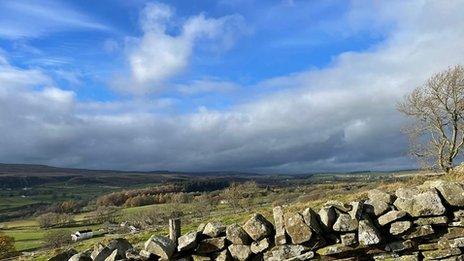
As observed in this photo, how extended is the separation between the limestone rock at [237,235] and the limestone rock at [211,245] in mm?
177

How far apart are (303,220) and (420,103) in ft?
100

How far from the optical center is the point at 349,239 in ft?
34.0

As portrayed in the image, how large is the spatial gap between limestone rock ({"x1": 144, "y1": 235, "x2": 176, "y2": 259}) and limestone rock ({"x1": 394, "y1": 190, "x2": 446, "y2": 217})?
5.36 metres

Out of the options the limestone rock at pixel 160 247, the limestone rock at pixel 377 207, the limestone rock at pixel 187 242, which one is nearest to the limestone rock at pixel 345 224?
the limestone rock at pixel 377 207

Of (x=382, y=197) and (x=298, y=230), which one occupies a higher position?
(x=382, y=197)

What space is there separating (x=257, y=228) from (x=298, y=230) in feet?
3.13

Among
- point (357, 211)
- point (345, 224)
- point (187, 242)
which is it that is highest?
point (357, 211)

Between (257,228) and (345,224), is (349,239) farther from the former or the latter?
(257,228)

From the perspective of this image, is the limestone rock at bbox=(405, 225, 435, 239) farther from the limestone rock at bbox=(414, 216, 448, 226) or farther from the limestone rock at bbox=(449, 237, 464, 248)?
the limestone rock at bbox=(449, 237, 464, 248)

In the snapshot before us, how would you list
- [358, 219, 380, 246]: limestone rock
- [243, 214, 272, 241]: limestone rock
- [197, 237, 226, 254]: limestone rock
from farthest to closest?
1. [197, 237, 226, 254]: limestone rock
2. [243, 214, 272, 241]: limestone rock
3. [358, 219, 380, 246]: limestone rock

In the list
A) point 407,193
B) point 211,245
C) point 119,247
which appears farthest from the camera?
point 119,247

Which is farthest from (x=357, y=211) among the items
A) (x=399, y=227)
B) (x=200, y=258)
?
(x=200, y=258)

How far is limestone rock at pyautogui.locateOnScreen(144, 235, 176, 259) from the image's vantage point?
10.7 meters

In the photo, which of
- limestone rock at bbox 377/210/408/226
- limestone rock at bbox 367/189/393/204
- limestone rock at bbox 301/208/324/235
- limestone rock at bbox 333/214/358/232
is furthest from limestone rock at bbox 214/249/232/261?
limestone rock at bbox 367/189/393/204
